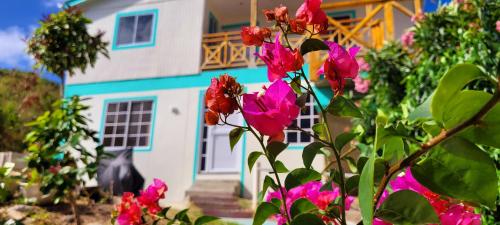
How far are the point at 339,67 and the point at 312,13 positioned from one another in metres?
0.09

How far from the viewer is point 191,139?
6270 mm

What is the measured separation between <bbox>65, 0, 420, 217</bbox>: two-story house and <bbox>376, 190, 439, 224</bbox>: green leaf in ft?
15.2

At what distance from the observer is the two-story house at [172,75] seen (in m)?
5.70

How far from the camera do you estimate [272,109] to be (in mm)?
476

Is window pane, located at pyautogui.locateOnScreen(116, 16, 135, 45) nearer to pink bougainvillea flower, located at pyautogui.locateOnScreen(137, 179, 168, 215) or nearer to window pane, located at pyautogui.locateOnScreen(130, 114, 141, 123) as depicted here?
window pane, located at pyautogui.locateOnScreen(130, 114, 141, 123)

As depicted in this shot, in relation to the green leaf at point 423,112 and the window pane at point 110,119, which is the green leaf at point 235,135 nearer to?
the green leaf at point 423,112

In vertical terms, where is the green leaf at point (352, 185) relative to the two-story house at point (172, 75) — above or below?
below

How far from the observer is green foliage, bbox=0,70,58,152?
8496 mm

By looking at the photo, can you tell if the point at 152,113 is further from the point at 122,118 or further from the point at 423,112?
the point at 423,112

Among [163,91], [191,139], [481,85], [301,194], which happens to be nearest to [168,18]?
[163,91]

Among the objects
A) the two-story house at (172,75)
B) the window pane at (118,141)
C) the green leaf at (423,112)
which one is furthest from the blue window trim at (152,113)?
the green leaf at (423,112)

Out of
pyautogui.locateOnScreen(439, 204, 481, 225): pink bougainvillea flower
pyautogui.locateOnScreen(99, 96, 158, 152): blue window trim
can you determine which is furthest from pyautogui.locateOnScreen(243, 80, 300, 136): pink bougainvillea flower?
pyautogui.locateOnScreen(99, 96, 158, 152): blue window trim

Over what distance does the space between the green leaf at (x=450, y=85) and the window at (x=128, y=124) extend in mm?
6729

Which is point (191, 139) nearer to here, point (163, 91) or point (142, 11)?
point (163, 91)
